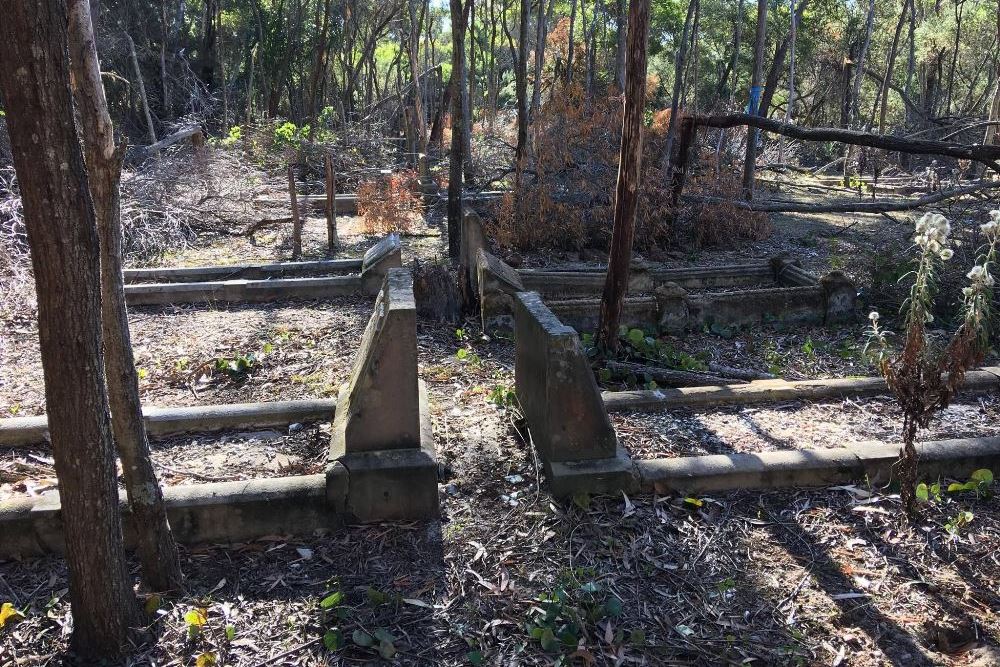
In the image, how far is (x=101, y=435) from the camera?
10.3ft

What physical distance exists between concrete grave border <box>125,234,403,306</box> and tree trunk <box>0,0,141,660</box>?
18.8 feet

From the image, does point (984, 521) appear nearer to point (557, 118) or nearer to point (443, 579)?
point (443, 579)

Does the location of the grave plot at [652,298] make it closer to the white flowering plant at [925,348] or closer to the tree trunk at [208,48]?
the white flowering plant at [925,348]

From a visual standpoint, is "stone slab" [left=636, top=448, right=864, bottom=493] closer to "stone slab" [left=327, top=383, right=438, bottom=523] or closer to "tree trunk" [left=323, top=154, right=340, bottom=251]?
"stone slab" [left=327, top=383, right=438, bottom=523]

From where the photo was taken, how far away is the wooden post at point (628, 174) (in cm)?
623

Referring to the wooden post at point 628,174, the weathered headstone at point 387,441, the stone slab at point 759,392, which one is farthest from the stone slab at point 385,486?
the wooden post at point 628,174

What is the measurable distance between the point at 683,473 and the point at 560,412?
863mm

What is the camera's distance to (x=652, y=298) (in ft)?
27.2

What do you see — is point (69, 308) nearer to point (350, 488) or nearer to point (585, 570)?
point (350, 488)

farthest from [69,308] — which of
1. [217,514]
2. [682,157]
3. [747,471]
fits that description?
[682,157]

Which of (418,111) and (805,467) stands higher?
(418,111)

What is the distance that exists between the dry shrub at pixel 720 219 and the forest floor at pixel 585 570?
6.80m

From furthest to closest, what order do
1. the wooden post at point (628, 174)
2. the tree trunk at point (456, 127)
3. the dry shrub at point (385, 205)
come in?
the dry shrub at point (385, 205) → the tree trunk at point (456, 127) → the wooden post at point (628, 174)

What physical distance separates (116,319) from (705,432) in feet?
12.9
